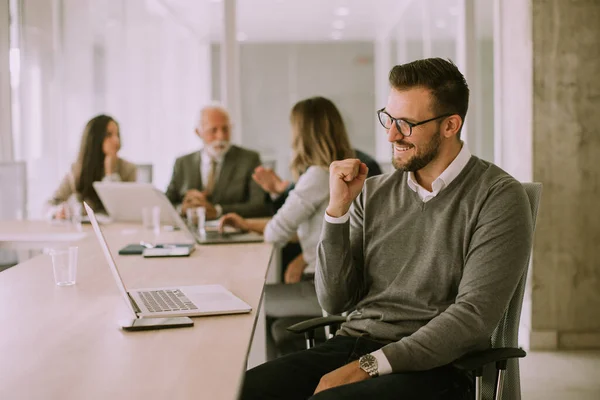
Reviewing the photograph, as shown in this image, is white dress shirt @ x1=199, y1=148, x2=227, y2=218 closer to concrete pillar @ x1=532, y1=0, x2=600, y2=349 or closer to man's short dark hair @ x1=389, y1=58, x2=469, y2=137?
concrete pillar @ x1=532, y1=0, x2=600, y2=349

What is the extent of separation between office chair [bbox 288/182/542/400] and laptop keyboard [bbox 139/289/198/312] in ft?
2.29

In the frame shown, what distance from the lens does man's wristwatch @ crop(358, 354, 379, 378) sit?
1.66 metres

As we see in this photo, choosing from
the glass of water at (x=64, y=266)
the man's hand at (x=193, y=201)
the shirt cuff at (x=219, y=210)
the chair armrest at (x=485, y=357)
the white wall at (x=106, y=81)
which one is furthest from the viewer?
the white wall at (x=106, y=81)

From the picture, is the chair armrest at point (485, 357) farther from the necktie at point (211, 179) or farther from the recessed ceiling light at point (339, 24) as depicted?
the recessed ceiling light at point (339, 24)

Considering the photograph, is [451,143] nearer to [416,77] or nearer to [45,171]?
[416,77]

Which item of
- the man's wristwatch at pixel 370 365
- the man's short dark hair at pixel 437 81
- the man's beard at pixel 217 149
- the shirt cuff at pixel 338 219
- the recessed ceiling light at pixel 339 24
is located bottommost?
the man's wristwatch at pixel 370 365

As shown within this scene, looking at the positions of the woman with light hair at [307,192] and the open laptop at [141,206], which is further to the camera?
the open laptop at [141,206]

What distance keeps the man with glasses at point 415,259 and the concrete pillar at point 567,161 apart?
6.93 feet

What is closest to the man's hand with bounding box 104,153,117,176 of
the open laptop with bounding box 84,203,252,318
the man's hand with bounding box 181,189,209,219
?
the man's hand with bounding box 181,189,209,219

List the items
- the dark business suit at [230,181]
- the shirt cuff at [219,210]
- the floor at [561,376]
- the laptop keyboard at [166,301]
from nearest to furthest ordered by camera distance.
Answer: the laptop keyboard at [166,301], the floor at [561,376], the shirt cuff at [219,210], the dark business suit at [230,181]

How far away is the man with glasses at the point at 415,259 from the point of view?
1.67 m

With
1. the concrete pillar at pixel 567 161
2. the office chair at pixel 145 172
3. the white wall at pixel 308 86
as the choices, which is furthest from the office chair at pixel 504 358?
the white wall at pixel 308 86

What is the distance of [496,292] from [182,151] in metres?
5.25

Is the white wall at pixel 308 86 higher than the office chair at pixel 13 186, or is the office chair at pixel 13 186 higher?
the white wall at pixel 308 86
